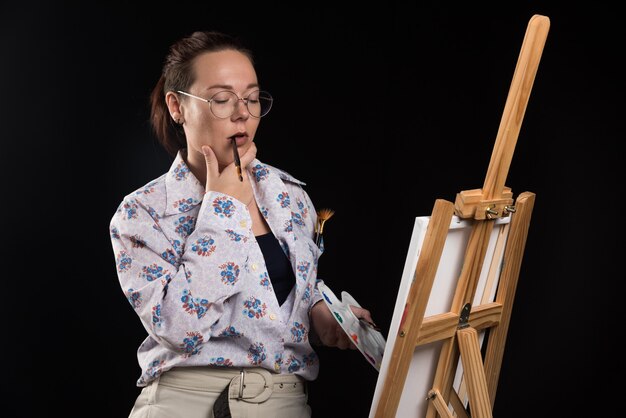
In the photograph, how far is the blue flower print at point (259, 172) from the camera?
224 centimetres

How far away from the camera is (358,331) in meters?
1.97

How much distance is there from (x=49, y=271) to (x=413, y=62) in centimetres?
162

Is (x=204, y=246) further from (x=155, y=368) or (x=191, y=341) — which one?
(x=155, y=368)

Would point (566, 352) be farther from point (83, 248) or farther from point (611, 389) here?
point (83, 248)

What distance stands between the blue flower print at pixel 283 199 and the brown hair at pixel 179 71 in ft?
1.03

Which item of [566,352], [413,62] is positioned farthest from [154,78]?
[566,352]

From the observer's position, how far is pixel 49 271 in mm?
3018

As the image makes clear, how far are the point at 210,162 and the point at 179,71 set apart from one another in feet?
0.95

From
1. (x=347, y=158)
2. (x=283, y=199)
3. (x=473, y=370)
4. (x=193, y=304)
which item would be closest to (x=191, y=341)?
(x=193, y=304)

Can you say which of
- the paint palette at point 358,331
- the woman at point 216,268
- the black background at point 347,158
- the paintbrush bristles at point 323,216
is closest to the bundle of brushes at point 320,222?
the paintbrush bristles at point 323,216

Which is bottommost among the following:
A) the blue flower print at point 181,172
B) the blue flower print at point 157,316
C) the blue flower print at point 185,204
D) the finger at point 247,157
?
the blue flower print at point 157,316

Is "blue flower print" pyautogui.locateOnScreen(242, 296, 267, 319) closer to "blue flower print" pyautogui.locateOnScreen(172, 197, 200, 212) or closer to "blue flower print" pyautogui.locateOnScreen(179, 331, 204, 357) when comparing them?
"blue flower print" pyautogui.locateOnScreen(179, 331, 204, 357)

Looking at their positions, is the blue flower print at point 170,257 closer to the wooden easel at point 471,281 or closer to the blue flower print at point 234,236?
the blue flower print at point 234,236

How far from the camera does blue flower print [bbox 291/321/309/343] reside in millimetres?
2088
